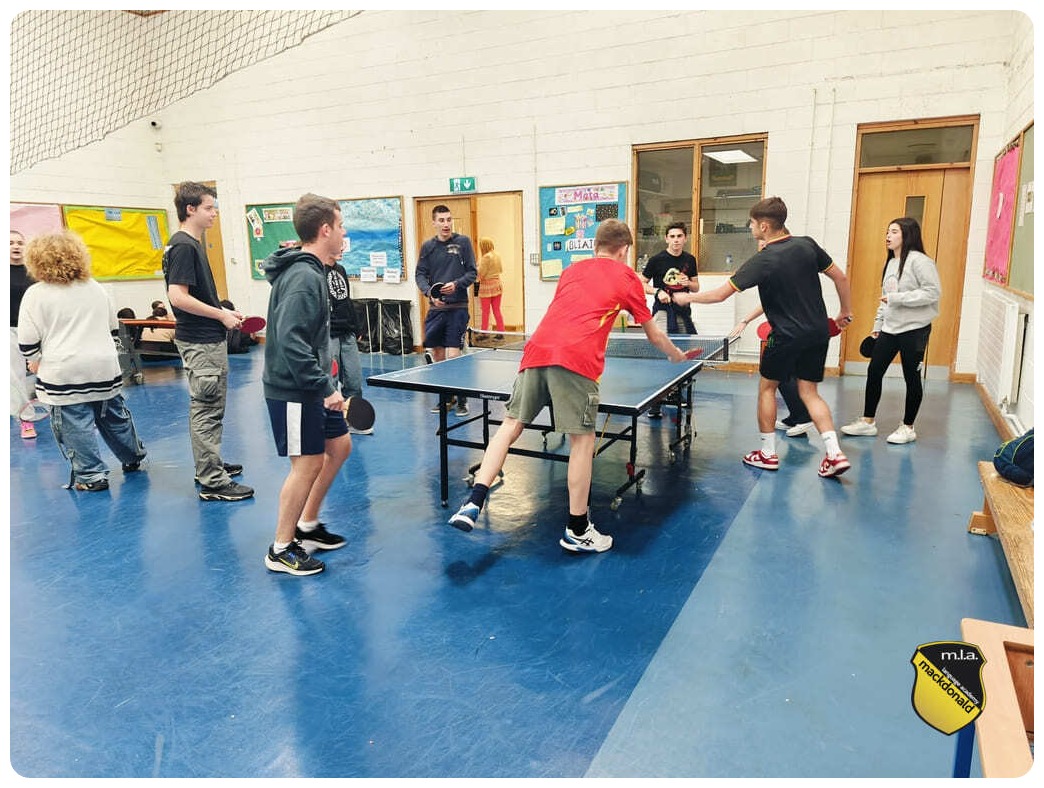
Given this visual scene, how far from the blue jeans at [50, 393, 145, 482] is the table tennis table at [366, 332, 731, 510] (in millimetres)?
1805

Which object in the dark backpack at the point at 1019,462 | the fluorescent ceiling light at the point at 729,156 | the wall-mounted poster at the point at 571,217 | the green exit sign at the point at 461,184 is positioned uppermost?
the fluorescent ceiling light at the point at 729,156

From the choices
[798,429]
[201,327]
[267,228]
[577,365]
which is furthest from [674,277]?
[267,228]

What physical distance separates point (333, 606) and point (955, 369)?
642 cm

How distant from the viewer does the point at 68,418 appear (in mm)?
3727

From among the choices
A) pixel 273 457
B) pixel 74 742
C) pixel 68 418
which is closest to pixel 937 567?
pixel 74 742

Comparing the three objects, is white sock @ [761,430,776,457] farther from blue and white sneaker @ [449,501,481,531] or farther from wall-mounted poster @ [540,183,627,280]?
wall-mounted poster @ [540,183,627,280]

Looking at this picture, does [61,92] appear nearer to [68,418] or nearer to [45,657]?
[68,418]

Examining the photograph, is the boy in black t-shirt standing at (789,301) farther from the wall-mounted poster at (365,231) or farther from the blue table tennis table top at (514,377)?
the wall-mounted poster at (365,231)

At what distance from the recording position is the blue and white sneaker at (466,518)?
9.06 ft

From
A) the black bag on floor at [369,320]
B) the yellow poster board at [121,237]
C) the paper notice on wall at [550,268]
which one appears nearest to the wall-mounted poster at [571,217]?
the paper notice on wall at [550,268]

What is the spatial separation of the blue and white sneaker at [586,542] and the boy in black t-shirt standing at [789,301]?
1377 mm

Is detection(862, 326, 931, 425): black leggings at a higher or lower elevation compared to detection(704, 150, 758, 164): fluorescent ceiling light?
lower

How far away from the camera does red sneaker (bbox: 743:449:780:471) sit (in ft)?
13.0

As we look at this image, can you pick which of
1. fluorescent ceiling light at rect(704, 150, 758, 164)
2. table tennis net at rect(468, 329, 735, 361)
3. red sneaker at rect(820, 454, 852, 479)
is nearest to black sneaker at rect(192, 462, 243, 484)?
table tennis net at rect(468, 329, 735, 361)
